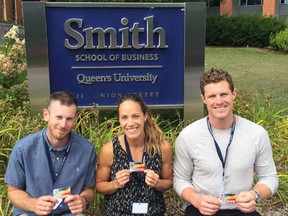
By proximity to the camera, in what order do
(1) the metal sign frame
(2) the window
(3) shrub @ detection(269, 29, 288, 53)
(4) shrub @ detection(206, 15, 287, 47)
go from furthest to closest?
1. (2) the window
2. (4) shrub @ detection(206, 15, 287, 47)
3. (3) shrub @ detection(269, 29, 288, 53)
4. (1) the metal sign frame

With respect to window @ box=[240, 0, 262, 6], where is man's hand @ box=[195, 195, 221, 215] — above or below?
below

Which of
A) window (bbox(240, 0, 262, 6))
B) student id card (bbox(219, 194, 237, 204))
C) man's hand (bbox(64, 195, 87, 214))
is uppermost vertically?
window (bbox(240, 0, 262, 6))

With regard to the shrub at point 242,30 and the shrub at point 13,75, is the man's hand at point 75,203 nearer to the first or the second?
the shrub at point 13,75

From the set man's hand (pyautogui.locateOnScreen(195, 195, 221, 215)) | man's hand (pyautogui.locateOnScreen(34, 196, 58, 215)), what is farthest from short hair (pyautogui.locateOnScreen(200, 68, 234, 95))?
man's hand (pyautogui.locateOnScreen(34, 196, 58, 215))

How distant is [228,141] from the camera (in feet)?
8.16

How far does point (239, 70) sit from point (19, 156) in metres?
11.3

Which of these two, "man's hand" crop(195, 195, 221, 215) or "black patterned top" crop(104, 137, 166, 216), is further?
"black patterned top" crop(104, 137, 166, 216)

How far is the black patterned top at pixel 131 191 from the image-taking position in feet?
8.53

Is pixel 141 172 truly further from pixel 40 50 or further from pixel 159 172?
pixel 40 50

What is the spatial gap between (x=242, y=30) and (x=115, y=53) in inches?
763

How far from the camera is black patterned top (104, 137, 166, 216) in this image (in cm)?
260

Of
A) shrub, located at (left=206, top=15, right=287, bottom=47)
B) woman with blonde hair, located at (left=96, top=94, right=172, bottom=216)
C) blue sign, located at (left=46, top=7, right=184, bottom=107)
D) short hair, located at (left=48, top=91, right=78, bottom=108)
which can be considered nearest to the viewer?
Answer: short hair, located at (left=48, top=91, right=78, bottom=108)

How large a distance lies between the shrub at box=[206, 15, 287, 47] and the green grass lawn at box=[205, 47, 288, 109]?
2.69m

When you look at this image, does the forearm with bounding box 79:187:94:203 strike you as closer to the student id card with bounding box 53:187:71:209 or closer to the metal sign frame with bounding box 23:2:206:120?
the student id card with bounding box 53:187:71:209
